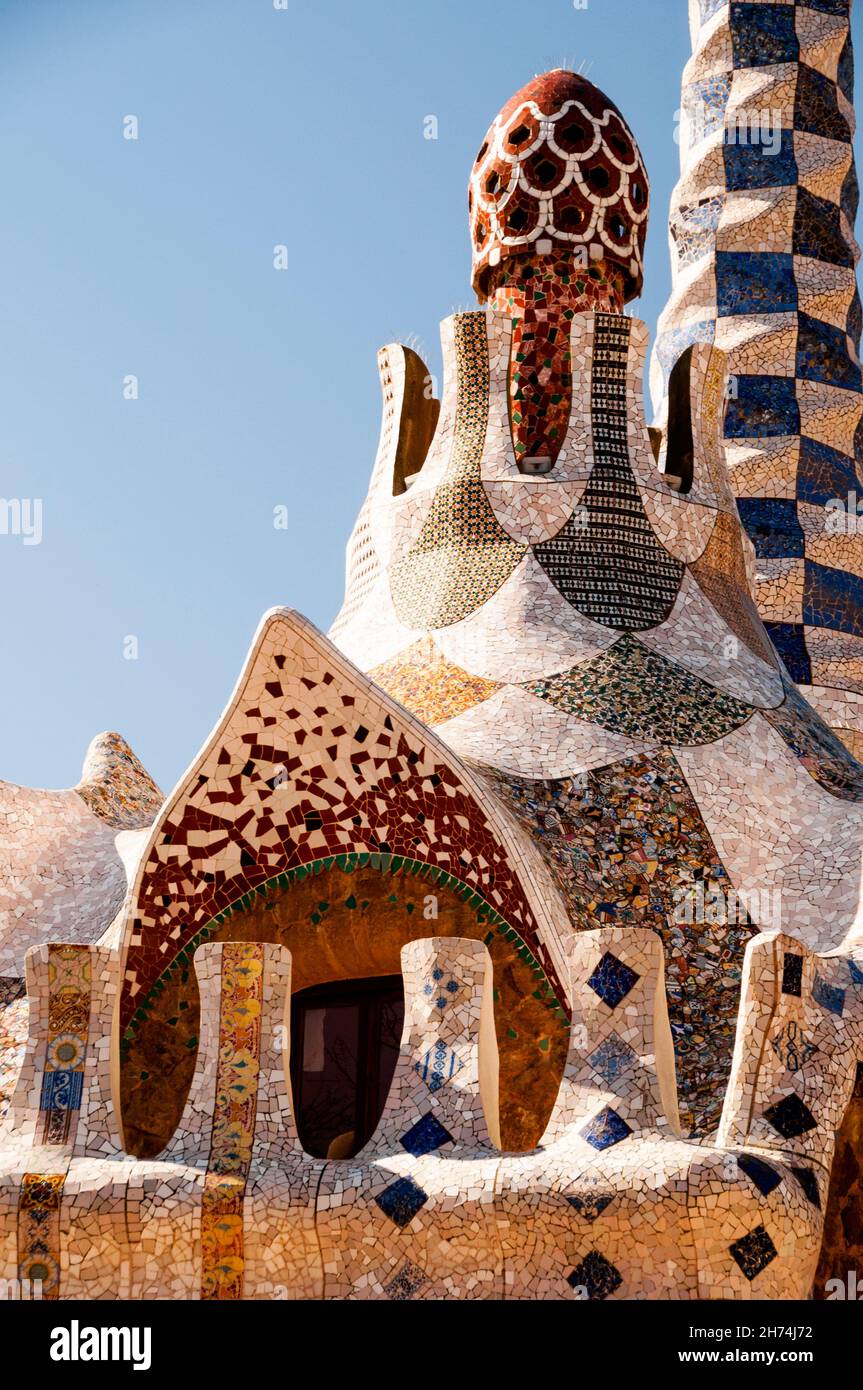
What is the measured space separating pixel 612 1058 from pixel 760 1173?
1.98ft

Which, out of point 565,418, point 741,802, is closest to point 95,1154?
point 741,802

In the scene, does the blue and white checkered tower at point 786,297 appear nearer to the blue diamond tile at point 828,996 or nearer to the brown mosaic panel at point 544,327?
the brown mosaic panel at point 544,327

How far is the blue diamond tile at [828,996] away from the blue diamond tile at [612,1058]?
621mm

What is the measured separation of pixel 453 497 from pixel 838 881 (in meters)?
2.47

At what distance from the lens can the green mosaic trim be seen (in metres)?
7.11

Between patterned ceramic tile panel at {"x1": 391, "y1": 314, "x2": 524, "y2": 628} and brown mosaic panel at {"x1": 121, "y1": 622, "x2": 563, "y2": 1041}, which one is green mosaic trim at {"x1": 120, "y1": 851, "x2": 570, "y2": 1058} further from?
patterned ceramic tile panel at {"x1": 391, "y1": 314, "x2": 524, "y2": 628}

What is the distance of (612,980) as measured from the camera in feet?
21.2

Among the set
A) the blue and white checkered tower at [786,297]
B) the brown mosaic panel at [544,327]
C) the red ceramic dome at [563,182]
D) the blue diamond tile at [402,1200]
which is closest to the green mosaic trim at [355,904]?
the blue diamond tile at [402,1200]

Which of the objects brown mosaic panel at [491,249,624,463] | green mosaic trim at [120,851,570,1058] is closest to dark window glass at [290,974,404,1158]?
green mosaic trim at [120,851,570,1058]

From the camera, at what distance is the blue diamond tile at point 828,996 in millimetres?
6606

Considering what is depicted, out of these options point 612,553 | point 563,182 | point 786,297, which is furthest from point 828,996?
point 786,297

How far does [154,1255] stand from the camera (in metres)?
6.19
